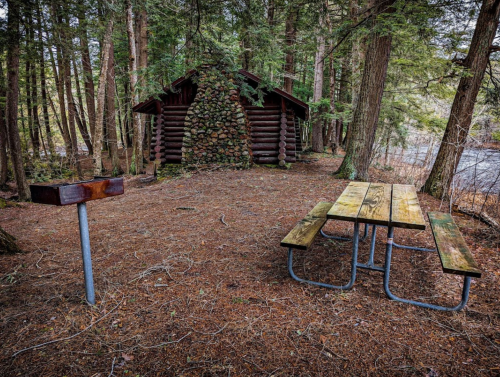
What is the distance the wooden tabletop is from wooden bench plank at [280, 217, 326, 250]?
1.25ft

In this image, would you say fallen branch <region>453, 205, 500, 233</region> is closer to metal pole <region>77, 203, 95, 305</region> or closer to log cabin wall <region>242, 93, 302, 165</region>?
metal pole <region>77, 203, 95, 305</region>

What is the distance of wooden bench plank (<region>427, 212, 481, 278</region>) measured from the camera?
93.9 inches

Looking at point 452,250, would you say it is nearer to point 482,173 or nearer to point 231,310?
point 231,310

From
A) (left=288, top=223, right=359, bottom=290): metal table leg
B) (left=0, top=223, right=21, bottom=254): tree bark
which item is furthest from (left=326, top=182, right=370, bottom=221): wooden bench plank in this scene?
(left=0, top=223, right=21, bottom=254): tree bark

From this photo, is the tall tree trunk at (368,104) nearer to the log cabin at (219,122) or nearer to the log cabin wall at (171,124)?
the log cabin at (219,122)

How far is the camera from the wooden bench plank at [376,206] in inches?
104

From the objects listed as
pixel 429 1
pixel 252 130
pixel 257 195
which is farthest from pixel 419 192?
pixel 252 130

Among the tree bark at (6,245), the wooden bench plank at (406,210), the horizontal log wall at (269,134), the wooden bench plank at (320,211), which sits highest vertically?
the horizontal log wall at (269,134)

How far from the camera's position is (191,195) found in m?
7.39

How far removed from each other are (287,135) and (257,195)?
5.59 metres

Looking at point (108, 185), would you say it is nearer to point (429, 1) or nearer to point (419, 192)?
point (419, 192)

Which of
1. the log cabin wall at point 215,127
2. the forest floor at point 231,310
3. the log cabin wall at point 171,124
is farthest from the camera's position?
the log cabin wall at point 171,124

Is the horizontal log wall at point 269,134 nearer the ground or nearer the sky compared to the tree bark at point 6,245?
nearer the sky

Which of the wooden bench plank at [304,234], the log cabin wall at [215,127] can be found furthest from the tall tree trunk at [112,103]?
the wooden bench plank at [304,234]
